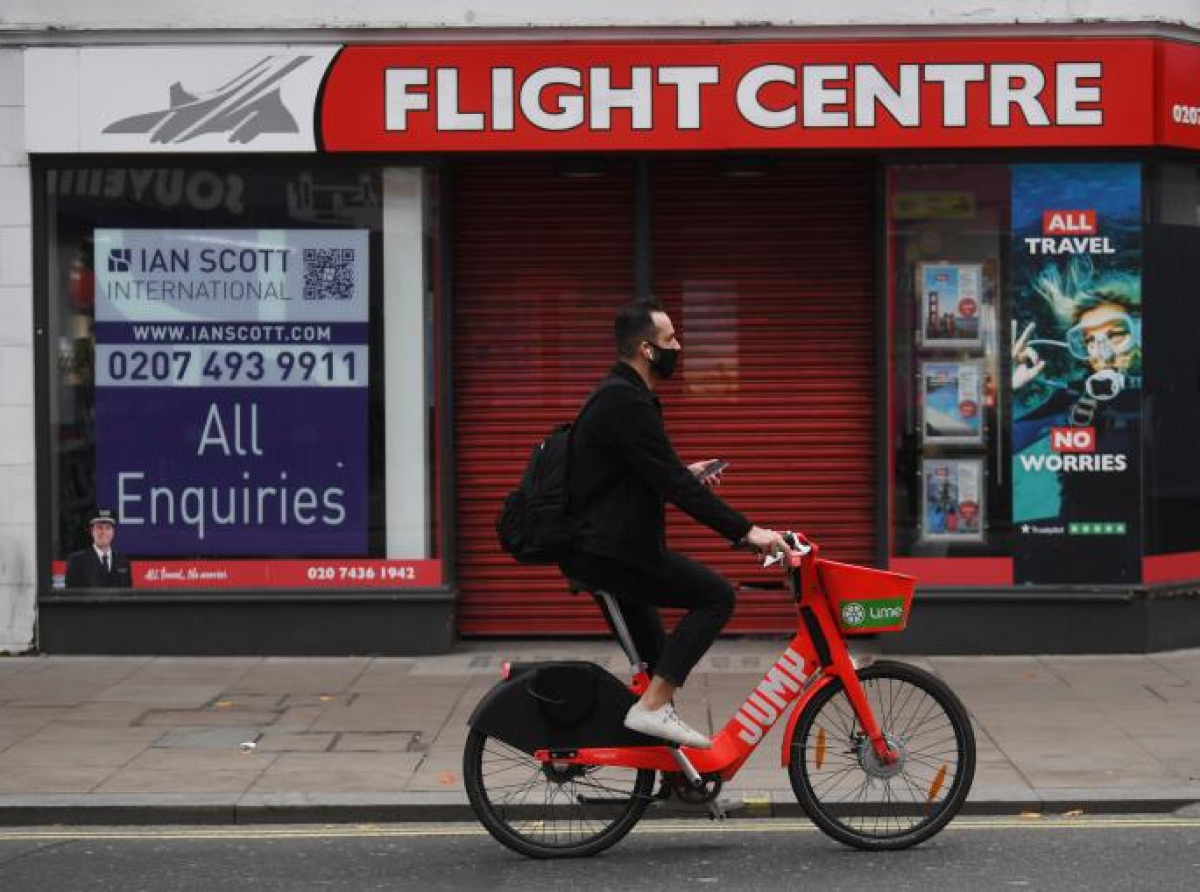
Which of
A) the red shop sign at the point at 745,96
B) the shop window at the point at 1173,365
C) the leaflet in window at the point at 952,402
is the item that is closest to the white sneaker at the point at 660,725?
the leaflet in window at the point at 952,402

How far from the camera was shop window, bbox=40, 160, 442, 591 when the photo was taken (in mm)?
11562

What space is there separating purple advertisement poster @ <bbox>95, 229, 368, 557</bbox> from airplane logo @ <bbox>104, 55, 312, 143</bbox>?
0.64 m

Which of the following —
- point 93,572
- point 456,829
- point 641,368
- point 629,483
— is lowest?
point 456,829

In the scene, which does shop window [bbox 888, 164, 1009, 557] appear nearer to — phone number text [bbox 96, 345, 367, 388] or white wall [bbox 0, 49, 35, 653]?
phone number text [bbox 96, 345, 367, 388]

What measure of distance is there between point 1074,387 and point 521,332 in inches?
140

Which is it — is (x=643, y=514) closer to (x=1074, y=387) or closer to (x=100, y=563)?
(x=1074, y=387)

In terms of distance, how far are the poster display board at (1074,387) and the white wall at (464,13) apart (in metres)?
1.30

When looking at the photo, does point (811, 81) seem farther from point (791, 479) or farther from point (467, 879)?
point (467, 879)

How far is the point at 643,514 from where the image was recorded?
6.60 meters

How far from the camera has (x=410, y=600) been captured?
454 inches

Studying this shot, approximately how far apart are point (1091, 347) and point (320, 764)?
5.70 meters

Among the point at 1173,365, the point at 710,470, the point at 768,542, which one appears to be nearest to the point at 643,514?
the point at 710,470

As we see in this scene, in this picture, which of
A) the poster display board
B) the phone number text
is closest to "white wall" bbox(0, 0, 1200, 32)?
the poster display board

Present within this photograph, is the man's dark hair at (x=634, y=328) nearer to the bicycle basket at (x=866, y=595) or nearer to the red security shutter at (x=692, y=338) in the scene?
the bicycle basket at (x=866, y=595)
